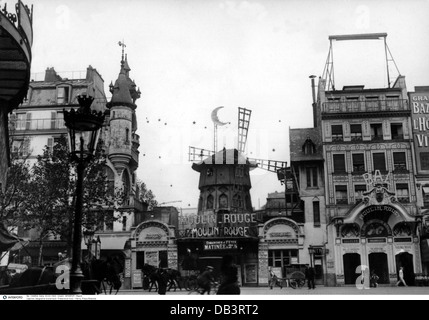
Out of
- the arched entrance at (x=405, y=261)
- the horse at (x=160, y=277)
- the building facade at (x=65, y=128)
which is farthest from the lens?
the arched entrance at (x=405, y=261)

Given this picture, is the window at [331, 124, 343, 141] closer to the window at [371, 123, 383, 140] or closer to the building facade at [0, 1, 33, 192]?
the window at [371, 123, 383, 140]

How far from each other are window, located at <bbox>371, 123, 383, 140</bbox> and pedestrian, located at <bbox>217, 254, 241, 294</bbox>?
17.8m

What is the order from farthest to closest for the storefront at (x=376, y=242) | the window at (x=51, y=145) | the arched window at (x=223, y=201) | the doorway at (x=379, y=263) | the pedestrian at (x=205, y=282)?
the arched window at (x=223, y=201)
the doorway at (x=379, y=263)
the storefront at (x=376, y=242)
the window at (x=51, y=145)
the pedestrian at (x=205, y=282)

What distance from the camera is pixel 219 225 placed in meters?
23.3

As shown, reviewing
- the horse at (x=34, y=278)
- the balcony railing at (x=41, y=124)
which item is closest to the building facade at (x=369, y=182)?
the balcony railing at (x=41, y=124)

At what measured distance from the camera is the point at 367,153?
76.4ft

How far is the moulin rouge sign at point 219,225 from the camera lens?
2277 cm

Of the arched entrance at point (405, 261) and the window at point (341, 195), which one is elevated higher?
the window at point (341, 195)

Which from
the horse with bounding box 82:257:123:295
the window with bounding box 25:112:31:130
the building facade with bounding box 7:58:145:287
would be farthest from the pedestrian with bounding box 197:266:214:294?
the window with bounding box 25:112:31:130

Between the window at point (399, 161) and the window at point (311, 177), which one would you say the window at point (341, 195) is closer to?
the window at point (311, 177)

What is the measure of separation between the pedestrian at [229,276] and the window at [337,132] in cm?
1736

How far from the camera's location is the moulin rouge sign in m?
22.8
